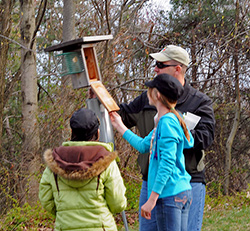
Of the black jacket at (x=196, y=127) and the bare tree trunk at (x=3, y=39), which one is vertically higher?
the bare tree trunk at (x=3, y=39)

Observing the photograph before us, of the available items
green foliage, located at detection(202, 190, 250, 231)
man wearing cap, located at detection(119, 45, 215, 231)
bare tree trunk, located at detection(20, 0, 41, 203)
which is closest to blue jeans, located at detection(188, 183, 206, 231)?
Answer: man wearing cap, located at detection(119, 45, 215, 231)

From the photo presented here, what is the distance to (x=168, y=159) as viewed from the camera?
2734 millimetres

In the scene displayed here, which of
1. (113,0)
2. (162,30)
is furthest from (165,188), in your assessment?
(162,30)

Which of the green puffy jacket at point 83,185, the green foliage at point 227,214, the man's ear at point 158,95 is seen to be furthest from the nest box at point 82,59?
→ the green foliage at point 227,214

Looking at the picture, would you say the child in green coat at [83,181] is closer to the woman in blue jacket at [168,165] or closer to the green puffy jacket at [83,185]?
the green puffy jacket at [83,185]

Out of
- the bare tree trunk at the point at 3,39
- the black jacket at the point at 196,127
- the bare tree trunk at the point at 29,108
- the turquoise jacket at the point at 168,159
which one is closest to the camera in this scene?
the turquoise jacket at the point at 168,159

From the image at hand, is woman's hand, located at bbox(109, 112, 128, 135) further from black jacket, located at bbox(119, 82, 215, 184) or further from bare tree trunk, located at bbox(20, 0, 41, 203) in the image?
bare tree trunk, located at bbox(20, 0, 41, 203)

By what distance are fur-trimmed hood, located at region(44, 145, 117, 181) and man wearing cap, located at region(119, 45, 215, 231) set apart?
1.79 ft

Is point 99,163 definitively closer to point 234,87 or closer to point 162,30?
point 162,30

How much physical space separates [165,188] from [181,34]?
10.5 meters

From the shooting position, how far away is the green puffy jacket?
2.82 m

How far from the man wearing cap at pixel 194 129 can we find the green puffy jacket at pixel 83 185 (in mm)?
385

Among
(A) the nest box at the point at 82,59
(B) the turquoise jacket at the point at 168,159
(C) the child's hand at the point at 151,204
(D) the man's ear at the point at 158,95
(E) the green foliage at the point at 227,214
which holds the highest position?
(A) the nest box at the point at 82,59

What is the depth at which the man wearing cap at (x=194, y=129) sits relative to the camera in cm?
318
